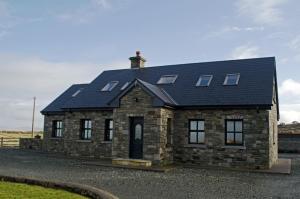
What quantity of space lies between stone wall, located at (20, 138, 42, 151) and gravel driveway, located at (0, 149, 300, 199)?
1369cm

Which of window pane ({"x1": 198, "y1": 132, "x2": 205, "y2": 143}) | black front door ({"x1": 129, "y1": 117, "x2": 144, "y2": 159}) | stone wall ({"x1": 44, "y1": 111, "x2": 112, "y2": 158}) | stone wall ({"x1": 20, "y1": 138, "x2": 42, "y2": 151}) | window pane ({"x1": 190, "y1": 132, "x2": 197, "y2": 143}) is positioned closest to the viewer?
black front door ({"x1": 129, "y1": 117, "x2": 144, "y2": 159})

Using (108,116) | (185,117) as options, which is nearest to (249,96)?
(185,117)

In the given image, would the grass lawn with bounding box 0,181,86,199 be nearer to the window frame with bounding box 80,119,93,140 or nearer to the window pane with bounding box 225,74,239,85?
the window frame with bounding box 80,119,93,140

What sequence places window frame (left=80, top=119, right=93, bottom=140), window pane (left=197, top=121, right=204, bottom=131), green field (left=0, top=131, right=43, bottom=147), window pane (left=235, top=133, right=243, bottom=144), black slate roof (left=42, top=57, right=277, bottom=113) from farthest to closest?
green field (left=0, top=131, right=43, bottom=147) → window frame (left=80, top=119, right=93, bottom=140) → window pane (left=197, top=121, right=204, bottom=131) → black slate roof (left=42, top=57, right=277, bottom=113) → window pane (left=235, top=133, right=243, bottom=144)

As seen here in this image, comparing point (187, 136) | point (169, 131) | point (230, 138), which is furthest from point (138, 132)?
point (230, 138)

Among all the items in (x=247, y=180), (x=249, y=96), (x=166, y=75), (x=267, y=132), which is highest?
(x=166, y=75)

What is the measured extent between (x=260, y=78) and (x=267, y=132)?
3.60 m

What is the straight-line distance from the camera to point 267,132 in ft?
58.4

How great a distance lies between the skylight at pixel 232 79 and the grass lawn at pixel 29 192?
13.3 metres

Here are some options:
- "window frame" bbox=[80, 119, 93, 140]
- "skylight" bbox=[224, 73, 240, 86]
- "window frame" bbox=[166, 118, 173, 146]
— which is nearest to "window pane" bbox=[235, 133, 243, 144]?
"skylight" bbox=[224, 73, 240, 86]

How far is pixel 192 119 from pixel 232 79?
140 inches

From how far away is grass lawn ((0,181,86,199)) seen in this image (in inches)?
350

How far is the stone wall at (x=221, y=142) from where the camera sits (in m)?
17.9

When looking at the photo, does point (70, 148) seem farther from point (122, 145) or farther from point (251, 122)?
point (251, 122)
